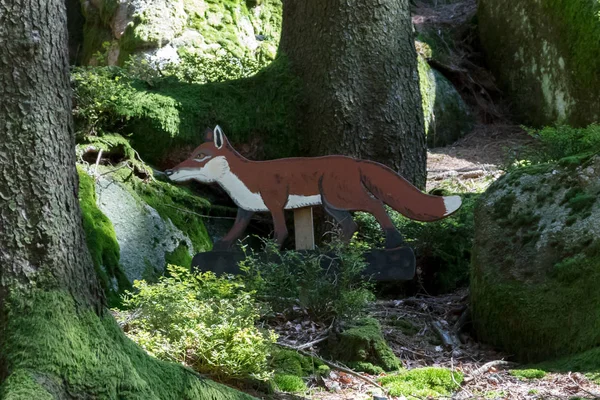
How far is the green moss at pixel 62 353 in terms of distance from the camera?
12.1 feet

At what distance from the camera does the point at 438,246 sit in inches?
350

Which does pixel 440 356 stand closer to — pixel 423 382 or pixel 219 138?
pixel 423 382

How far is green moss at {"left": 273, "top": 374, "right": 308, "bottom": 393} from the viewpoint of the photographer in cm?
536

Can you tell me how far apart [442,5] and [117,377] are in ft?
51.0

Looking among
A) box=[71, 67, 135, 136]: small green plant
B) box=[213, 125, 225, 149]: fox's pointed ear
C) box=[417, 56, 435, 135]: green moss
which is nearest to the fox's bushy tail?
box=[213, 125, 225, 149]: fox's pointed ear

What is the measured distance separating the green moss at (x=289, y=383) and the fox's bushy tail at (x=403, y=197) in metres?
2.77

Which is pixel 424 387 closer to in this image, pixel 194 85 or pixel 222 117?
pixel 222 117

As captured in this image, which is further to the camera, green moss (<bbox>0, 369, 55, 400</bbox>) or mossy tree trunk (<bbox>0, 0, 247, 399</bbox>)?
mossy tree trunk (<bbox>0, 0, 247, 399</bbox>)

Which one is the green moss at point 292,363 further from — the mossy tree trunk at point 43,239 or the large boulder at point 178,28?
the large boulder at point 178,28

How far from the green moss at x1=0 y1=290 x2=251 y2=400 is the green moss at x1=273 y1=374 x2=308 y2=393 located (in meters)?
1.41

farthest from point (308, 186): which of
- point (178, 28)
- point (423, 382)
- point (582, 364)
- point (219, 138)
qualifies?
point (178, 28)

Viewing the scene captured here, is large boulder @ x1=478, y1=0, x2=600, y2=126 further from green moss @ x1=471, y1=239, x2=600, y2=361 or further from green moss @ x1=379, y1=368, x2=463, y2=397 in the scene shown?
green moss @ x1=379, y1=368, x2=463, y2=397

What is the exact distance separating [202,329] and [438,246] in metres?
4.26

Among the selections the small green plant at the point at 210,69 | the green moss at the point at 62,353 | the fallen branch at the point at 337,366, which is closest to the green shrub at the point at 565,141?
the fallen branch at the point at 337,366
